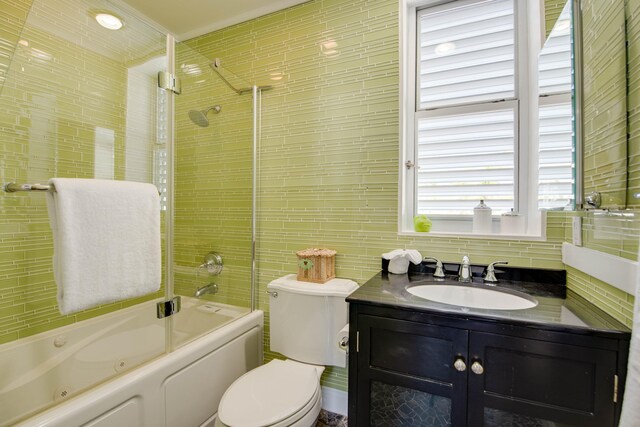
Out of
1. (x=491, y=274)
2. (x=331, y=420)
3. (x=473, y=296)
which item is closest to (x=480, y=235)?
(x=491, y=274)

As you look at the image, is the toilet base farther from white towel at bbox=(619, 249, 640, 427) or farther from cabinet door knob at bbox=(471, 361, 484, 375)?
white towel at bbox=(619, 249, 640, 427)

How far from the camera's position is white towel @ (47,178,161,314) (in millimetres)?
1019

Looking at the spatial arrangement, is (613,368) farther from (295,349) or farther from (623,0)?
(295,349)

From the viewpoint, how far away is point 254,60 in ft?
6.48

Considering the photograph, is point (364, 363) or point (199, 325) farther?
point (199, 325)

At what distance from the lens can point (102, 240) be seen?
110 cm

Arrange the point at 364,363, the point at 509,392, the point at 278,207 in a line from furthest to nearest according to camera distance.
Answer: the point at 278,207
the point at 364,363
the point at 509,392

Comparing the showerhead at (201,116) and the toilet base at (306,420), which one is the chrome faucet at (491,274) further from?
the showerhead at (201,116)

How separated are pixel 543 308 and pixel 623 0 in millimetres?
984

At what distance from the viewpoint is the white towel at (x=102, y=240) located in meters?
1.02

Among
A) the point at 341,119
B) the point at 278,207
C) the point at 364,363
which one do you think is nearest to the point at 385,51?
the point at 341,119

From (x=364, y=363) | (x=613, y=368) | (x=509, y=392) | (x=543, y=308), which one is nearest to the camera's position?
(x=613, y=368)

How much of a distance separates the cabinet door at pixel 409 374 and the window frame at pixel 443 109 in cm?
65

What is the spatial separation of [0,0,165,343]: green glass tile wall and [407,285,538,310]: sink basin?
5.11 ft
